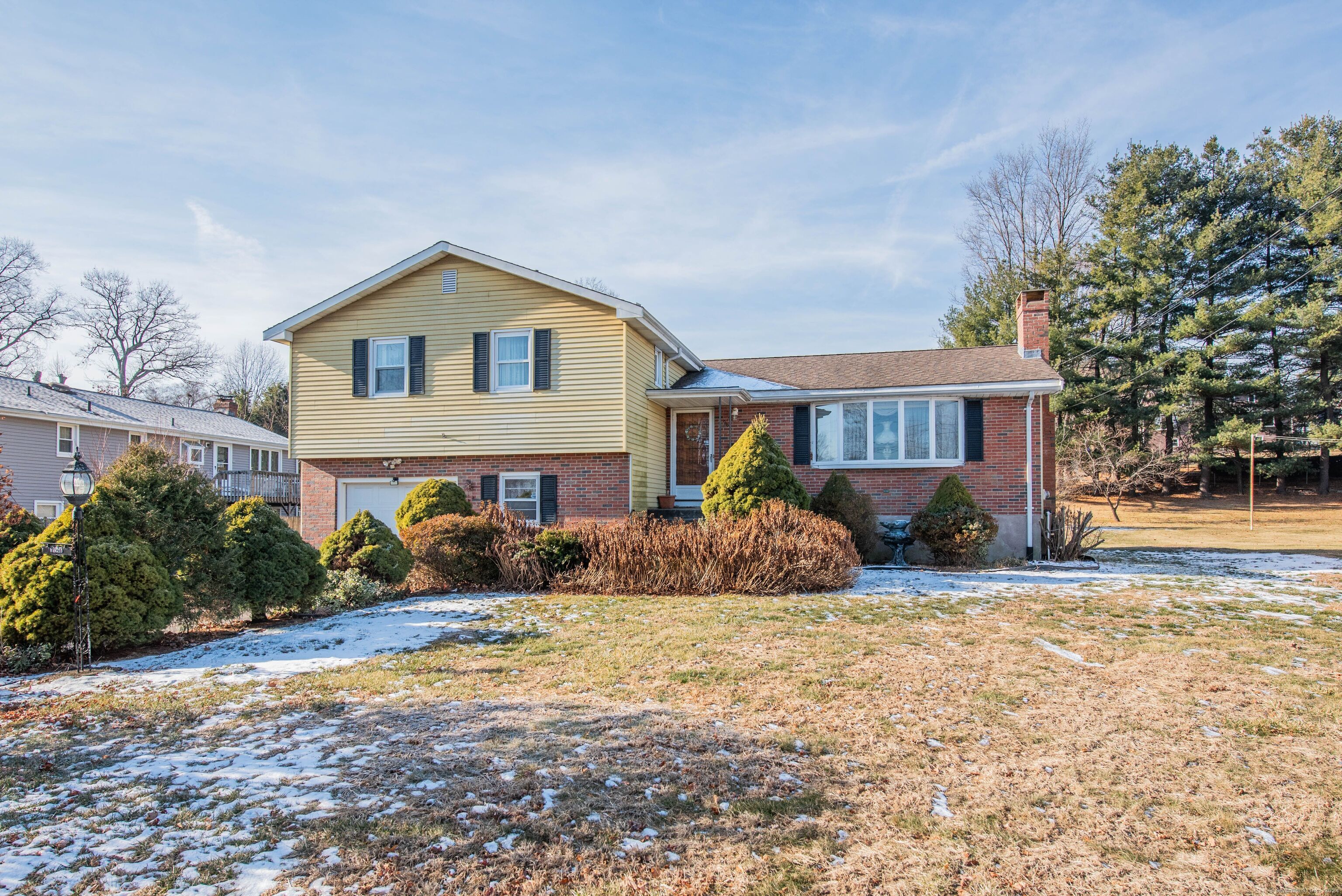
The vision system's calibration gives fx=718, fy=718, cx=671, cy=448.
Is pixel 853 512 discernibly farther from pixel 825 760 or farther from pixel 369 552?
pixel 825 760

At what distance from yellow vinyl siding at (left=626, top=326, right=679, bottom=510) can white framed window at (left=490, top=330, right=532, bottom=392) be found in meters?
2.15

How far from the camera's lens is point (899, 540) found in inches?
515

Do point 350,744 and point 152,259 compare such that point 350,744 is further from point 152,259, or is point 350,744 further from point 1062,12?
point 152,259

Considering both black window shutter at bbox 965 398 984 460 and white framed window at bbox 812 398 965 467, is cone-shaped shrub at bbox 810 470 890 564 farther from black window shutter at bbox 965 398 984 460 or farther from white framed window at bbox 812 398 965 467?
black window shutter at bbox 965 398 984 460

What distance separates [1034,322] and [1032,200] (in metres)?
20.1

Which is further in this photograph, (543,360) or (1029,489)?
(543,360)

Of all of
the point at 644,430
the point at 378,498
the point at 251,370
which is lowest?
the point at 378,498

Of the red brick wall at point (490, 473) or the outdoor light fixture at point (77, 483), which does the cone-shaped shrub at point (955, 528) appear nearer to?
the red brick wall at point (490, 473)

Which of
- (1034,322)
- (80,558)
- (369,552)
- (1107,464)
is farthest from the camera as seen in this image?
(1107,464)

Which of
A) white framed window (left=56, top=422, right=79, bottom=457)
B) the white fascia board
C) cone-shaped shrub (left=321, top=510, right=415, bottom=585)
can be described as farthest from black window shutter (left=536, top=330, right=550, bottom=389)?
white framed window (left=56, top=422, right=79, bottom=457)

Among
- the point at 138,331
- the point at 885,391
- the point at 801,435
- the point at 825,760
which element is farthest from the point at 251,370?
the point at 825,760

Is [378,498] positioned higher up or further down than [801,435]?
further down

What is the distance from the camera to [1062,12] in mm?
10922

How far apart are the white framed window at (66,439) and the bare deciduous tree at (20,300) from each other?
13.4 m
